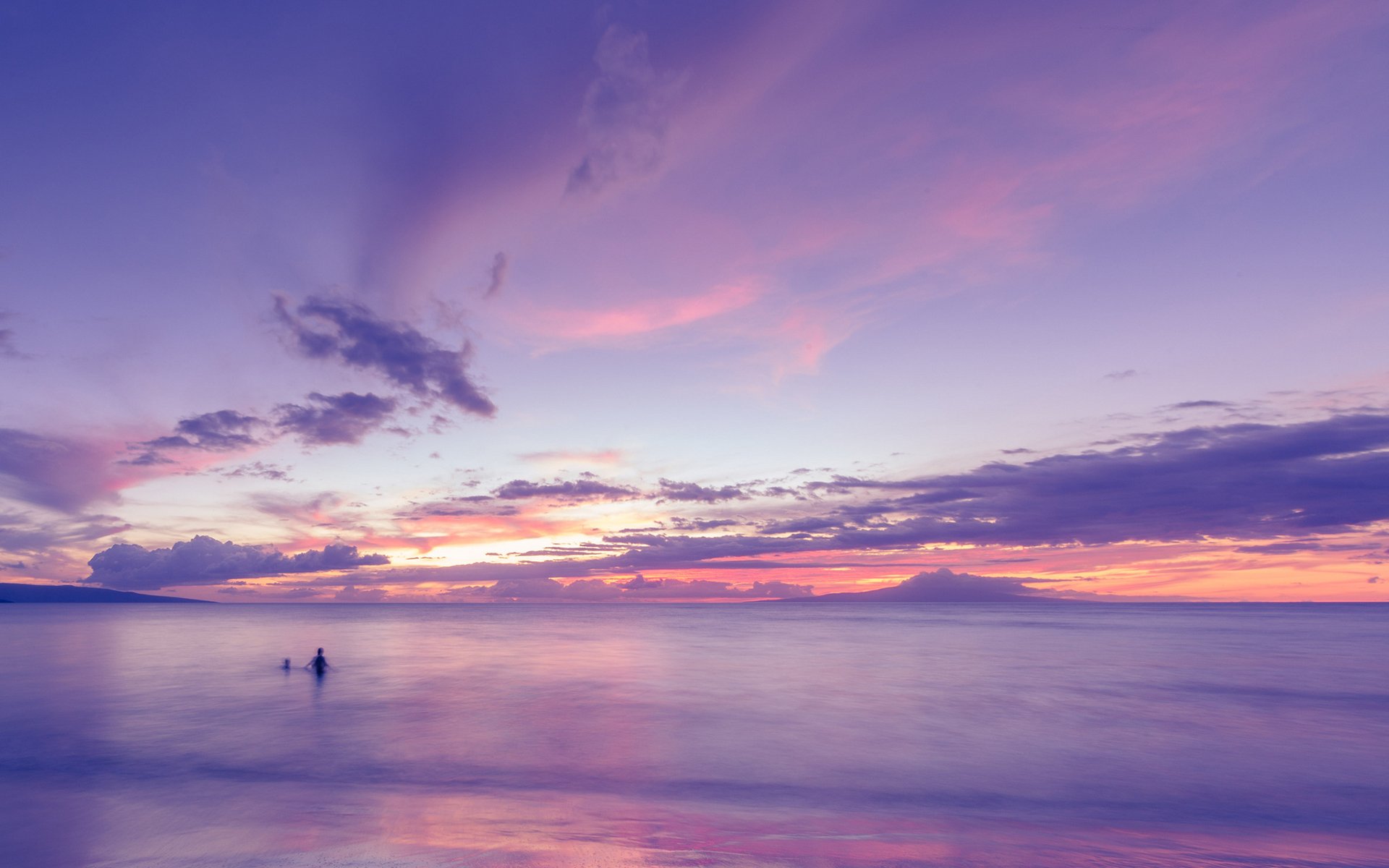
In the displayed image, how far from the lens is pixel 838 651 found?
56.0 m

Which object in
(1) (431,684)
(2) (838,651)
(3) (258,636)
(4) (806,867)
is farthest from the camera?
(3) (258,636)

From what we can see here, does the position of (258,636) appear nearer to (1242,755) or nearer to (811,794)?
(811,794)

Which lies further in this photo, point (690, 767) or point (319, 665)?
point (319, 665)

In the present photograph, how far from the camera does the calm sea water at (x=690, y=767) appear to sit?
11.9m

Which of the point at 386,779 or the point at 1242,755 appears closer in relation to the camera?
the point at 386,779

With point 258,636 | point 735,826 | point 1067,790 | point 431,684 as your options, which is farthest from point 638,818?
point 258,636

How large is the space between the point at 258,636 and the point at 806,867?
269 feet

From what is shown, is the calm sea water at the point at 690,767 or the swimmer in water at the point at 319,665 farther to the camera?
the swimmer in water at the point at 319,665

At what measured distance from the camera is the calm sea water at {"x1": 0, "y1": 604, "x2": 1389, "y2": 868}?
11945mm

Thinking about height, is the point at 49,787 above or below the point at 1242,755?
above

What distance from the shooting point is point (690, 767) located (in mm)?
18641

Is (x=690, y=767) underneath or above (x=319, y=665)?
underneath

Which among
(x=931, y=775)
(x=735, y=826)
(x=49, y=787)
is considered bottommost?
(x=931, y=775)

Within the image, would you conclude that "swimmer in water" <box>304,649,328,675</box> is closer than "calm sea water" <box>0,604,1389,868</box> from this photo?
No
